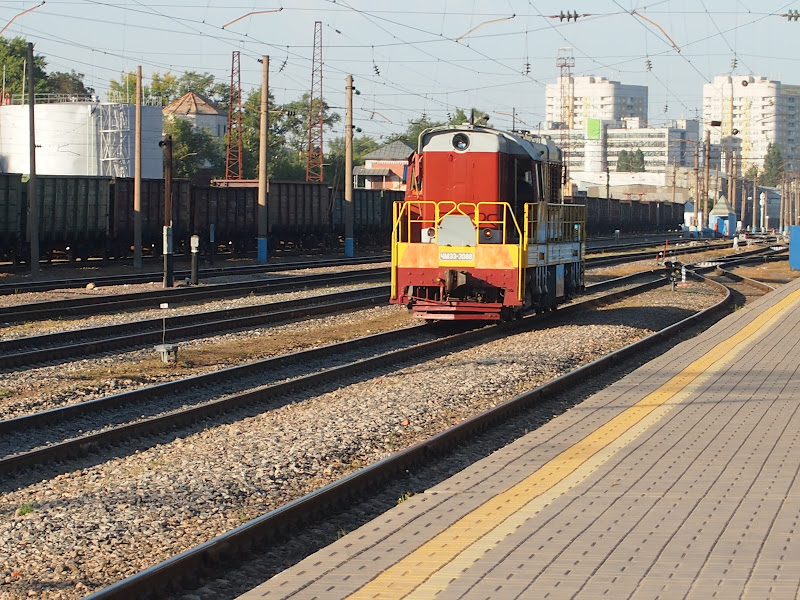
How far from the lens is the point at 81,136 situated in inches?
2872

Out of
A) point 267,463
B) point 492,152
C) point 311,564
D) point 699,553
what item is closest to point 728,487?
point 699,553

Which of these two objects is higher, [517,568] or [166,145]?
[166,145]

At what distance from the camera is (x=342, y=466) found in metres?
8.86

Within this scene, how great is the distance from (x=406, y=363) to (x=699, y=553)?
31.0 ft

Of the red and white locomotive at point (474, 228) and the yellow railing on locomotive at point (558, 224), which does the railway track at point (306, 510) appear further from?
the yellow railing on locomotive at point (558, 224)

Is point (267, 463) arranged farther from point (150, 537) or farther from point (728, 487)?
point (728, 487)

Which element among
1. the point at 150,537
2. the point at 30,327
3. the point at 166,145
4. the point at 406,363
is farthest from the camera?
the point at 166,145

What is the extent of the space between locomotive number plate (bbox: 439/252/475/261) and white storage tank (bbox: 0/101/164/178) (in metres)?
59.2

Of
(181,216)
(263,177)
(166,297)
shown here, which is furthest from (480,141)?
(181,216)

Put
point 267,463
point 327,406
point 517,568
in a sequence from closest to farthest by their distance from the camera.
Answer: point 517,568 → point 267,463 → point 327,406

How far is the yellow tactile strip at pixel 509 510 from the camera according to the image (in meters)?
5.23

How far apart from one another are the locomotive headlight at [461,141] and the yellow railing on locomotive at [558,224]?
160cm

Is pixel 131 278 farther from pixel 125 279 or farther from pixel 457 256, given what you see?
pixel 457 256

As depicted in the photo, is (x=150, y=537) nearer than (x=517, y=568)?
No
